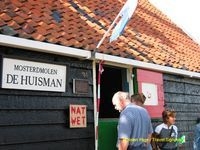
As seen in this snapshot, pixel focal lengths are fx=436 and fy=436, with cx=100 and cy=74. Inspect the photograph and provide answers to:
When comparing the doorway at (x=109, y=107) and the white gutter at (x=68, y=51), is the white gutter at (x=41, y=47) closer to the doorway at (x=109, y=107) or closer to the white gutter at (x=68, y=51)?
the white gutter at (x=68, y=51)

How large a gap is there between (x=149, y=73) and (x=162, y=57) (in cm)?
82

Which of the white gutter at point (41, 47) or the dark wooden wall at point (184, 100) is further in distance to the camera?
the dark wooden wall at point (184, 100)

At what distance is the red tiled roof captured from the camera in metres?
6.32

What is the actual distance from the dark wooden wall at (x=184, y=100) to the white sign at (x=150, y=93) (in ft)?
2.19

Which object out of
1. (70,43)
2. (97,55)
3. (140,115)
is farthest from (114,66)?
(140,115)

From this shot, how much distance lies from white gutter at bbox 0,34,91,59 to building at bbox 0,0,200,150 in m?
0.01

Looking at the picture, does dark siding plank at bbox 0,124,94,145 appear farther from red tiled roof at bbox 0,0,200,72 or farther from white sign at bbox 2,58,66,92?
red tiled roof at bbox 0,0,200,72

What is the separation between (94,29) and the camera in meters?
7.84

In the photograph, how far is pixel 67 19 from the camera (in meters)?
7.51

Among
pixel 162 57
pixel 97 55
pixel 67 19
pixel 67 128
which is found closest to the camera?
pixel 67 128

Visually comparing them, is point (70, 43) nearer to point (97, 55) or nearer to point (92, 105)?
point (97, 55)

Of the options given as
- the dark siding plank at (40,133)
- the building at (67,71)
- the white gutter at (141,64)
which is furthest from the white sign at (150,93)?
the dark siding plank at (40,133)

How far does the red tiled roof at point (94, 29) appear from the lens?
20.7 ft

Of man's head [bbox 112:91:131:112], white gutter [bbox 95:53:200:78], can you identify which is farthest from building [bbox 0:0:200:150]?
man's head [bbox 112:91:131:112]
